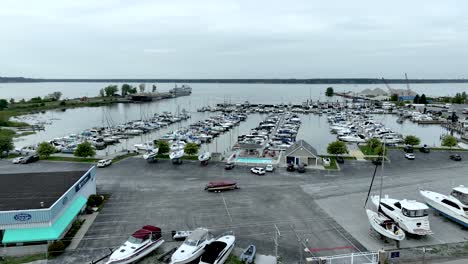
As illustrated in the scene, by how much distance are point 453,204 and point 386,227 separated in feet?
18.0

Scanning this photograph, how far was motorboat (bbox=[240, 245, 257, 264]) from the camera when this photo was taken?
579 inches

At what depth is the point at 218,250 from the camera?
14.9m

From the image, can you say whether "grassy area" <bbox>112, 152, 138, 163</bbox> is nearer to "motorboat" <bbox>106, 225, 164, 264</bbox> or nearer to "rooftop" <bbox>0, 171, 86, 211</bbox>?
"rooftop" <bbox>0, 171, 86, 211</bbox>

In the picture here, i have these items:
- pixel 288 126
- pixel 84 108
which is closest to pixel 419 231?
pixel 288 126

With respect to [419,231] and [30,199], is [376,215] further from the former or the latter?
[30,199]

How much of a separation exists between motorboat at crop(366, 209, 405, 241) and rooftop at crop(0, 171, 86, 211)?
16965 mm

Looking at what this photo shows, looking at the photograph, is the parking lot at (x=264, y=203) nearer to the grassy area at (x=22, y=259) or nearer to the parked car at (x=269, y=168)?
the parked car at (x=269, y=168)

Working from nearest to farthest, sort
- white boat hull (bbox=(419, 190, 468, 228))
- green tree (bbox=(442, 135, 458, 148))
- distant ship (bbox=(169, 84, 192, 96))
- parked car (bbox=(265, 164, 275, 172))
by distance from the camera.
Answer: white boat hull (bbox=(419, 190, 468, 228)), parked car (bbox=(265, 164, 275, 172)), green tree (bbox=(442, 135, 458, 148)), distant ship (bbox=(169, 84, 192, 96))

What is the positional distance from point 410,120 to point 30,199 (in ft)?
257

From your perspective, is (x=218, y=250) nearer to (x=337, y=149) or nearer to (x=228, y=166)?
(x=228, y=166)

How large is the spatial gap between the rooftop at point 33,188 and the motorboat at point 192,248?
24.9 ft

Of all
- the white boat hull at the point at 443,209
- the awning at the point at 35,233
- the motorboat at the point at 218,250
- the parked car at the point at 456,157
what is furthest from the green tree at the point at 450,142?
the awning at the point at 35,233

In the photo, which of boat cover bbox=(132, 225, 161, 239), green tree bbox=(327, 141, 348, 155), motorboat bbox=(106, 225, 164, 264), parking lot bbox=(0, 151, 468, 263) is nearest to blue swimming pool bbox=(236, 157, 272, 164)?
parking lot bbox=(0, 151, 468, 263)

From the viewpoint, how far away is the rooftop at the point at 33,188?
17.3m
